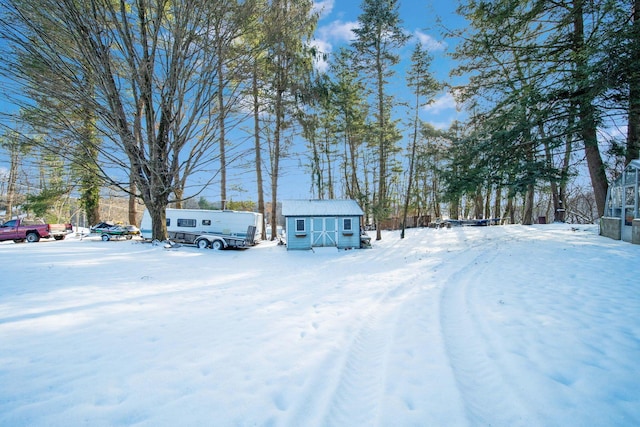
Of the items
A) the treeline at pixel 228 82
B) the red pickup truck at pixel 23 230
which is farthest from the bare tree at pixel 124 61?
the red pickup truck at pixel 23 230

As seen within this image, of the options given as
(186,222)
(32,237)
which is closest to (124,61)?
(186,222)

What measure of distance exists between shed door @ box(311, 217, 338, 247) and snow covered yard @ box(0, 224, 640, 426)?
826 cm

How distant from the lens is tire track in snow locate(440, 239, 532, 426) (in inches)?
79.0

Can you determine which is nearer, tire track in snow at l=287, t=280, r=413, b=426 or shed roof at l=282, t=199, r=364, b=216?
tire track in snow at l=287, t=280, r=413, b=426

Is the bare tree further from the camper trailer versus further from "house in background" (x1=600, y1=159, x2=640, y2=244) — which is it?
"house in background" (x1=600, y1=159, x2=640, y2=244)

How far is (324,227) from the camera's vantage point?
14.1 metres

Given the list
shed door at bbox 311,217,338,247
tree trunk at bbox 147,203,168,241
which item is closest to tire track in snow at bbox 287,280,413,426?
tree trunk at bbox 147,203,168,241

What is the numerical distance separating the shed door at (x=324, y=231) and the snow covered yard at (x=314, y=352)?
826cm

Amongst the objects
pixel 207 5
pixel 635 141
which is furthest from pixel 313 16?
pixel 635 141

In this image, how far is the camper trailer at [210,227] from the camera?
1307 centimetres

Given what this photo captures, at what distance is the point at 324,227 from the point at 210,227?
243 inches

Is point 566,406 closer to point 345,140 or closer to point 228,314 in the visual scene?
point 228,314

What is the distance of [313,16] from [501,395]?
48.0ft

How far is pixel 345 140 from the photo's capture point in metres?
19.6
